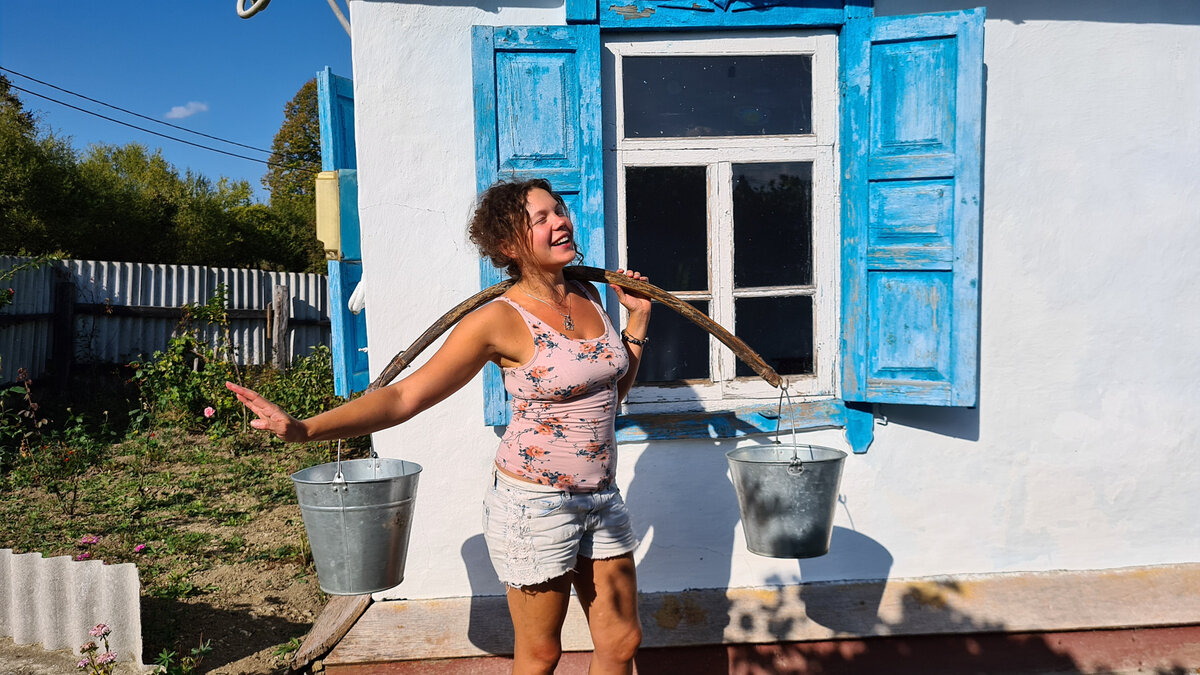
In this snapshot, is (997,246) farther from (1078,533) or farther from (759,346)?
(1078,533)

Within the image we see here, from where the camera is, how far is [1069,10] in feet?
11.3

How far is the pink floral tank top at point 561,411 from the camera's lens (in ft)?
7.51

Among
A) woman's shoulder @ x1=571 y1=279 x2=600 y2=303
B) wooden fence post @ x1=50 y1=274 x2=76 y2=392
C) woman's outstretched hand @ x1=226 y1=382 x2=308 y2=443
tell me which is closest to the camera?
woman's outstretched hand @ x1=226 y1=382 x2=308 y2=443

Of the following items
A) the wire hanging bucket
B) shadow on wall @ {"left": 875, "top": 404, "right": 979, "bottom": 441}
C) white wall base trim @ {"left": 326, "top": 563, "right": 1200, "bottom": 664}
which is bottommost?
white wall base trim @ {"left": 326, "top": 563, "right": 1200, "bottom": 664}

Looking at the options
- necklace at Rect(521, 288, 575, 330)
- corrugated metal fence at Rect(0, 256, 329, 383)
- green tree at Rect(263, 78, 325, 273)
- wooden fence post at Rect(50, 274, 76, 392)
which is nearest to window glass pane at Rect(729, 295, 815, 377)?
necklace at Rect(521, 288, 575, 330)

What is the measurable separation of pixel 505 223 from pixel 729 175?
4.67 feet

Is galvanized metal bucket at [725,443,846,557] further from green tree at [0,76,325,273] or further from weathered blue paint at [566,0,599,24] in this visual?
green tree at [0,76,325,273]

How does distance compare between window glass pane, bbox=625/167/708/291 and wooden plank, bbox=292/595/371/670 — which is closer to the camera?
wooden plank, bbox=292/595/371/670

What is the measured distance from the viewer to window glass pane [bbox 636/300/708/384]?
146 inches

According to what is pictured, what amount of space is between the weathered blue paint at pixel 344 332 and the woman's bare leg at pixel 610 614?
5.48 ft

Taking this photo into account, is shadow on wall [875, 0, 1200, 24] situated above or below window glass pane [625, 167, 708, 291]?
above

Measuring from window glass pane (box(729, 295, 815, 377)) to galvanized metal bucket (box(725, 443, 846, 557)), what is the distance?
893 millimetres

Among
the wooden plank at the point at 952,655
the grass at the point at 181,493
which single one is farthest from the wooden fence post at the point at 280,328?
the wooden plank at the point at 952,655

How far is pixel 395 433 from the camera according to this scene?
11.0ft
